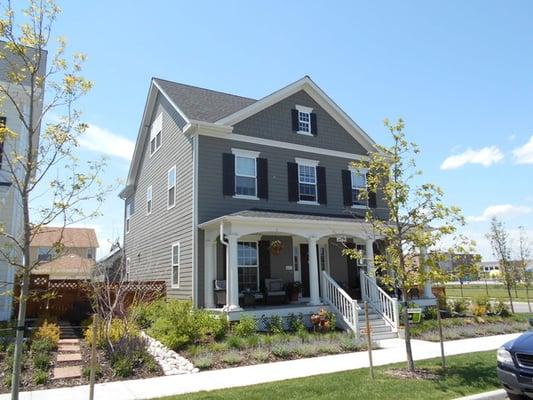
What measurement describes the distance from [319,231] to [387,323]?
3.82m

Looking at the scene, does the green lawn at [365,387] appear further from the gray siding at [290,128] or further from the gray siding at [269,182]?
the gray siding at [290,128]

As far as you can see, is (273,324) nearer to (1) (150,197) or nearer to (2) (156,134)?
(1) (150,197)

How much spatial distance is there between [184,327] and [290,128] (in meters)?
9.73

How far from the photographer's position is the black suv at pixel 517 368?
6344 mm

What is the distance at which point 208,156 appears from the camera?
15672mm

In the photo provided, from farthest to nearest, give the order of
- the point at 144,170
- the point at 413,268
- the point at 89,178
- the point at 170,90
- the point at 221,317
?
the point at 144,170 → the point at 170,90 → the point at 221,317 → the point at 413,268 → the point at 89,178

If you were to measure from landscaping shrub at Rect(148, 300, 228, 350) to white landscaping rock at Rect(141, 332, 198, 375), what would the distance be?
0.66 ft

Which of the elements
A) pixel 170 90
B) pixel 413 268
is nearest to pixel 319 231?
pixel 413 268

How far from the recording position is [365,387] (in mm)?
7531

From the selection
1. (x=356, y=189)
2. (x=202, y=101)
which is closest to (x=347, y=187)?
(x=356, y=189)

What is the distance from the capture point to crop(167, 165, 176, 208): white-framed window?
17458 mm

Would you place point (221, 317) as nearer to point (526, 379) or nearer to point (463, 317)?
point (526, 379)

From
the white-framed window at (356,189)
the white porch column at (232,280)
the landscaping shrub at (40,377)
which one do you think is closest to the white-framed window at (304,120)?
the white-framed window at (356,189)

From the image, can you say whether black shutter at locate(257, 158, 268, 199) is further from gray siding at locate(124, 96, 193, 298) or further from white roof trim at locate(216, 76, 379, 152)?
gray siding at locate(124, 96, 193, 298)
